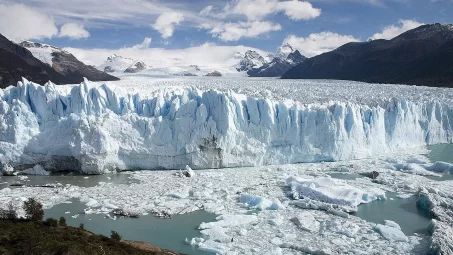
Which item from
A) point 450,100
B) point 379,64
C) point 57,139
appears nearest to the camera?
point 57,139

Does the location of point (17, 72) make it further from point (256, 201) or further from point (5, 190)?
point (256, 201)

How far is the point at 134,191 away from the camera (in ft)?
40.9

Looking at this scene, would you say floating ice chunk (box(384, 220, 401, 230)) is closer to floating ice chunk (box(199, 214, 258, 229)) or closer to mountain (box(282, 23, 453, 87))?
floating ice chunk (box(199, 214, 258, 229))

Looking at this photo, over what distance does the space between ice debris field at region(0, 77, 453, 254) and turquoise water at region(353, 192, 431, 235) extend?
0.78 ft

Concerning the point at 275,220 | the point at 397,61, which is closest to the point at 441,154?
the point at 275,220

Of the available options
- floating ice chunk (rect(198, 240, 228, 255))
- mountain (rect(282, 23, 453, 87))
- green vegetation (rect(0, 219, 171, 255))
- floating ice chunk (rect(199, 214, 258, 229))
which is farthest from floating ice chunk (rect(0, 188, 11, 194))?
mountain (rect(282, 23, 453, 87))

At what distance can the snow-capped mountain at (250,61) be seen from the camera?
10912 centimetres

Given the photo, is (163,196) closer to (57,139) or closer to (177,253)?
(177,253)

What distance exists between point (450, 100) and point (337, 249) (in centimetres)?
1574

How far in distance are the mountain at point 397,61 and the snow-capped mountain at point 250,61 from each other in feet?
146

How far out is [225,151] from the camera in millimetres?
15562

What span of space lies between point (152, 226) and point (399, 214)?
6310mm

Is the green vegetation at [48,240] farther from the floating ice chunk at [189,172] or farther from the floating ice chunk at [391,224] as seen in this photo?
the floating ice chunk at [189,172]

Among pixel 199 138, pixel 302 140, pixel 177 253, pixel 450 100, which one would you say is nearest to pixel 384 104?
pixel 450 100
